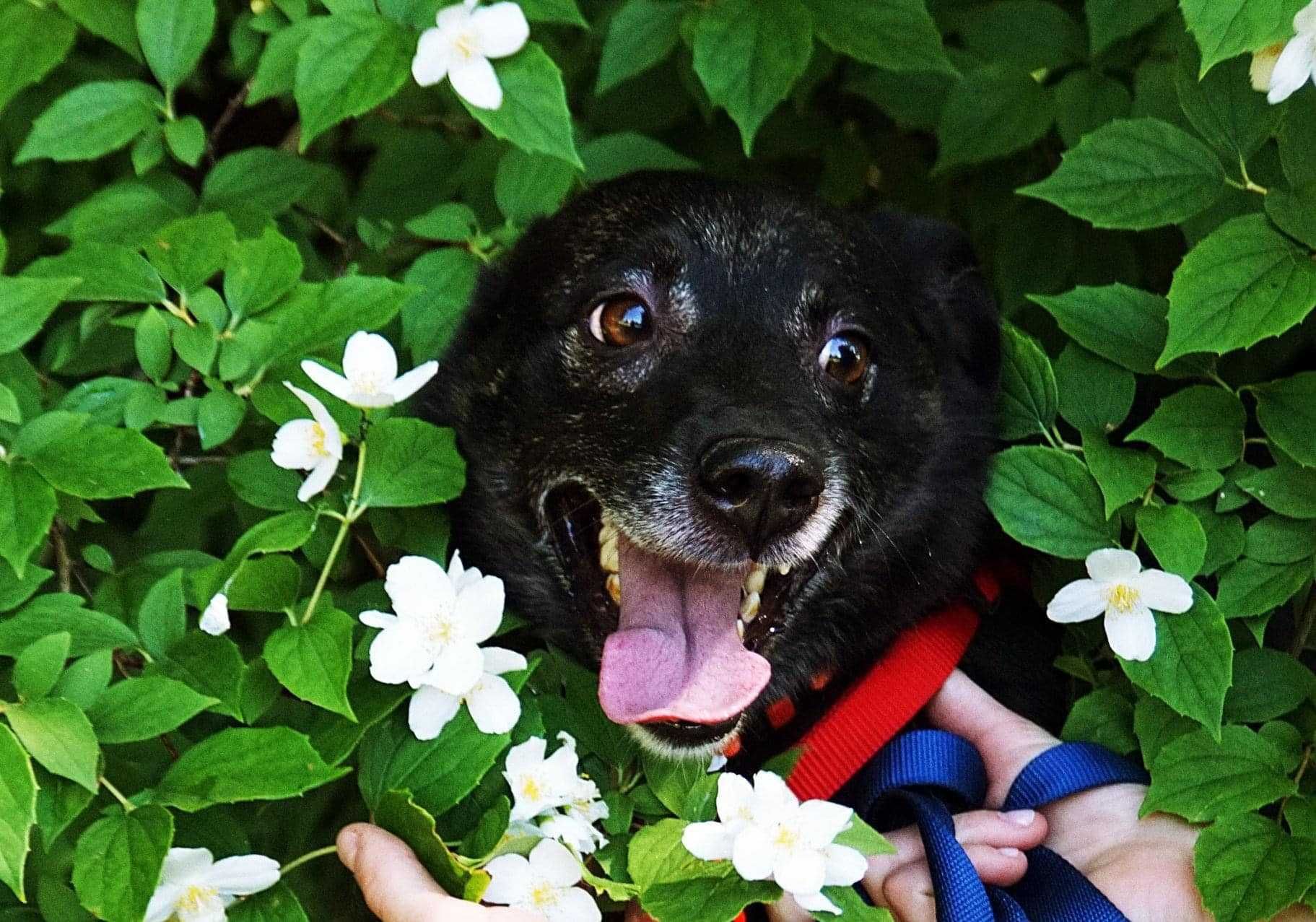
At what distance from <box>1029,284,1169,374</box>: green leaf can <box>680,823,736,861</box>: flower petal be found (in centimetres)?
110

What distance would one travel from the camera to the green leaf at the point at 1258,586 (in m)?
2.44

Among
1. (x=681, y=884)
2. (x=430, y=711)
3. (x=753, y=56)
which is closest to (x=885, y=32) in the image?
(x=753, y=56)

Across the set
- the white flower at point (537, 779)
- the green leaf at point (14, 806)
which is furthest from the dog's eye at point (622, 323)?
the green leaf at point (14, 806)

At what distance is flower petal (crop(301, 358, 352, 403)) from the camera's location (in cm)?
231

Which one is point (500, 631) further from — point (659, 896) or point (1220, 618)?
point (1220, 618)

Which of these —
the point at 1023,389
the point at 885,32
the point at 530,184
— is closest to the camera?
the point at 1023,389

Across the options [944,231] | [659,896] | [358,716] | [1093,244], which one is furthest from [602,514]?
[1093,244]

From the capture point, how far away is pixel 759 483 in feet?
7.93

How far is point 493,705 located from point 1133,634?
1001 millimetres

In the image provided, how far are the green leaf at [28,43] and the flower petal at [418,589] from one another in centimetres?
125

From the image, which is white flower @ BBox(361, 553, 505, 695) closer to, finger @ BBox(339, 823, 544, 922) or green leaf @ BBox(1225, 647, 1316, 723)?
finger @ BBox(339, 823, 544, 922)

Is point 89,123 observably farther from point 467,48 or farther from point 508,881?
point 508,881

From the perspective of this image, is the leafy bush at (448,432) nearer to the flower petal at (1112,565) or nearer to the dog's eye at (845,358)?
the flower petal at (1112,565)

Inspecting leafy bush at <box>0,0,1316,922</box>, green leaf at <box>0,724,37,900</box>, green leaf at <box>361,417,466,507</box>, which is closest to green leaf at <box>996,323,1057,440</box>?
leafy bush at <box>0,0,1316,922</box>
